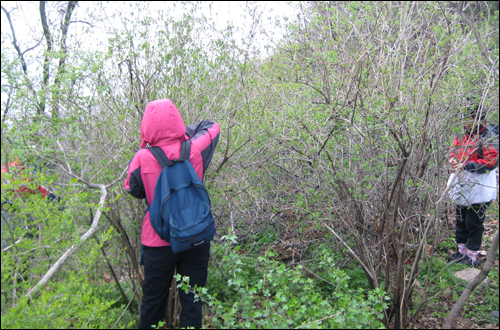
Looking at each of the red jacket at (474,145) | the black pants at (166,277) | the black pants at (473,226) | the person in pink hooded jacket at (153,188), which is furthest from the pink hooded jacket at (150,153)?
the black pants at (473,226)

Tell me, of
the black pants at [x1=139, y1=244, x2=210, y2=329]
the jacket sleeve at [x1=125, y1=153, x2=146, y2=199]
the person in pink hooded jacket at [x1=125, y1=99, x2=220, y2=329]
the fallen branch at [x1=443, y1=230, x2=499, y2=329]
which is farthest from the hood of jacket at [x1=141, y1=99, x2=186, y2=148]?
the fallen branch at [x1=443, y1=230, x2=499, y2=329]

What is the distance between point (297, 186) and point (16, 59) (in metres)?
2.87

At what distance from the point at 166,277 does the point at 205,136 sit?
1.19 meters

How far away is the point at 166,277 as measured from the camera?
3191 millimetres

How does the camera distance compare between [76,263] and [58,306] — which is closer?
[58,306]

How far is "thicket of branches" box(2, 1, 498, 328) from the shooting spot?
10.8 ft

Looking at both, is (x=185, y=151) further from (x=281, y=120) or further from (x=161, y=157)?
(x=281, y=120)

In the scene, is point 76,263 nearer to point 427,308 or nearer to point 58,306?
point 58,306

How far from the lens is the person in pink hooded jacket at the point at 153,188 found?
301cm

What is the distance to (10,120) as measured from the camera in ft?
11.5

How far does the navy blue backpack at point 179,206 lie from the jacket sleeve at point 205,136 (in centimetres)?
22

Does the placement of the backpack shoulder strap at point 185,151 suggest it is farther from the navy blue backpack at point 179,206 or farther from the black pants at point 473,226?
the black pants at point 473,226

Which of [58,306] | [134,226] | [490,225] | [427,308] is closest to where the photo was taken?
[58,306]

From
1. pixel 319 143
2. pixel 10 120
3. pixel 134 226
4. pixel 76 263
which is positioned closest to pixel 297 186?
pixel 319 143
